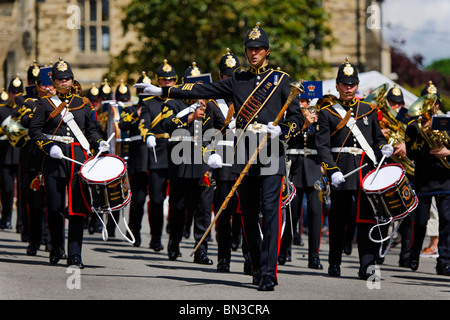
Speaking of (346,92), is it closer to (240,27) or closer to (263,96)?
(263,96)

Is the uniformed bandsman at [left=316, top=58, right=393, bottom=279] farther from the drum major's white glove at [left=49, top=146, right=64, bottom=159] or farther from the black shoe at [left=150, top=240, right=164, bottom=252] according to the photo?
the black shoe at [left=150, top=240, right=164, bottom=252]

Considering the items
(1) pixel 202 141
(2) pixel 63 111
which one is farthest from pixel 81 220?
(1) pixel 202 141

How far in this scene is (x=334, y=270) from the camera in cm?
1158

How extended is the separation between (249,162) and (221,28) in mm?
24811

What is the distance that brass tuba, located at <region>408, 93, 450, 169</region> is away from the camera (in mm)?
12406

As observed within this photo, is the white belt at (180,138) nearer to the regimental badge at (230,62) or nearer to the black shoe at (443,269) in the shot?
the regimental badge at (230,62)

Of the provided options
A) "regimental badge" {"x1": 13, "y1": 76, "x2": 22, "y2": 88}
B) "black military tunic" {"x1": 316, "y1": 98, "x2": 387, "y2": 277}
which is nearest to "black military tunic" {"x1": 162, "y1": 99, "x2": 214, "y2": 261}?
"black military tunic" {"x1": 316, "y1": 98, "x2": 387, "y2": 277}

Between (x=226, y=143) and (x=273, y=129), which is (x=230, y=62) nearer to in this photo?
(x=226, y=143)

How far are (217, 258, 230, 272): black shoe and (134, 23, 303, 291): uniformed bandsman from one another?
1474mm

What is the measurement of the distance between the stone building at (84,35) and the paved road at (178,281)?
31.8 meters

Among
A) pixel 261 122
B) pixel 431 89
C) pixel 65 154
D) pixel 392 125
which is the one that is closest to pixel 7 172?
pixel 65 154

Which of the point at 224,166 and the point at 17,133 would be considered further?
the point at 17,133

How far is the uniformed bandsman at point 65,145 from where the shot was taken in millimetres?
11398
